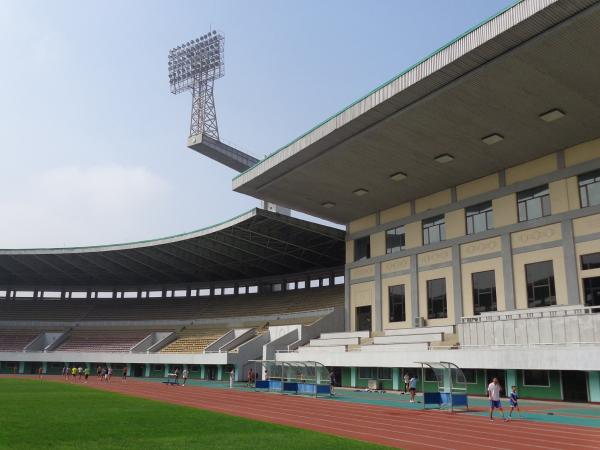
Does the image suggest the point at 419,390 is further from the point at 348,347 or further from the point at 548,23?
the point at 548,23

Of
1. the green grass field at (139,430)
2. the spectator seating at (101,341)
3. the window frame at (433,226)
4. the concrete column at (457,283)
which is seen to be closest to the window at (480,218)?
the concrete column at (457,283)

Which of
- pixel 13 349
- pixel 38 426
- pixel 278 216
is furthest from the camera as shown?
pixel 13 349

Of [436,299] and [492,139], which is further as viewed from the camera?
[436,299]

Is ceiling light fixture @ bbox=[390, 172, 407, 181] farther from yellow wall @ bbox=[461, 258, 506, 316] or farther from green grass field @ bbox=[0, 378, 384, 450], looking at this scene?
green grass field @ bbox=[0, 378, 384, 450]

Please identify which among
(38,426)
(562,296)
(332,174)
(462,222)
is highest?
(332,174)

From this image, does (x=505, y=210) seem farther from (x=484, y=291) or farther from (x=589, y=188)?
(x=589, y=188)

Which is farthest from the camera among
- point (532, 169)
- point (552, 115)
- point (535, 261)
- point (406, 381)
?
point (532, 169)

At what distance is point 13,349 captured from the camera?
69.6 metres

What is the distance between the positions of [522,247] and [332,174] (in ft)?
45.4

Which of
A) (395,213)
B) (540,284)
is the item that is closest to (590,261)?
(540,284)

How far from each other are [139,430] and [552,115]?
26.7 metres

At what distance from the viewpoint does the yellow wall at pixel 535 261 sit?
35.4 m

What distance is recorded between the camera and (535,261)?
37469mm

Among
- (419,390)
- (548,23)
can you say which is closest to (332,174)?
(419,390)
